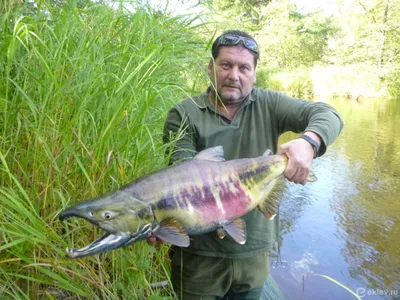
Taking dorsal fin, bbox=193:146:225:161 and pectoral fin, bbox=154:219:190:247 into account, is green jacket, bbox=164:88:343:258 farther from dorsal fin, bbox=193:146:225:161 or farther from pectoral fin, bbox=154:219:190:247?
pectoral fin, bbox=154:219:190:247

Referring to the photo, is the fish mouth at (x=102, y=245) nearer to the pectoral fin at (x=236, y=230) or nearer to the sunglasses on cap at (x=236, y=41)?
the pectoral fin at (x=236, y=230)

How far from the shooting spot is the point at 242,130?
7.62ft

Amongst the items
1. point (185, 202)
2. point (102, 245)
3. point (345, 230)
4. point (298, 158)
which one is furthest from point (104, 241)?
point (345, 230)

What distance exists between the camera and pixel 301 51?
111 ft

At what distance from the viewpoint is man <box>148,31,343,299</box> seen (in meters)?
2.24

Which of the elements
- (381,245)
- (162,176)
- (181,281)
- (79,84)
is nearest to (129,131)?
(79,84)

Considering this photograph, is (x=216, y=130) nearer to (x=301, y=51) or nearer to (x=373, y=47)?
(x=373, y=47)

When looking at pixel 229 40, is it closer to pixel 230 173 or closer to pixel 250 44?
pixel 250 44

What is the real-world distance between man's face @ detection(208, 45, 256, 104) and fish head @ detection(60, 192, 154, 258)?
3.68 ft

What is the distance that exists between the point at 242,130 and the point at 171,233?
1.03m

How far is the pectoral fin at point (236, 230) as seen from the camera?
1.74 metres

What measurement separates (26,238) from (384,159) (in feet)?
26.4

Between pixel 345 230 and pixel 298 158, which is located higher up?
pixel 298 158

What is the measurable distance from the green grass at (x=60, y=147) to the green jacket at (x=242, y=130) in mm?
278
